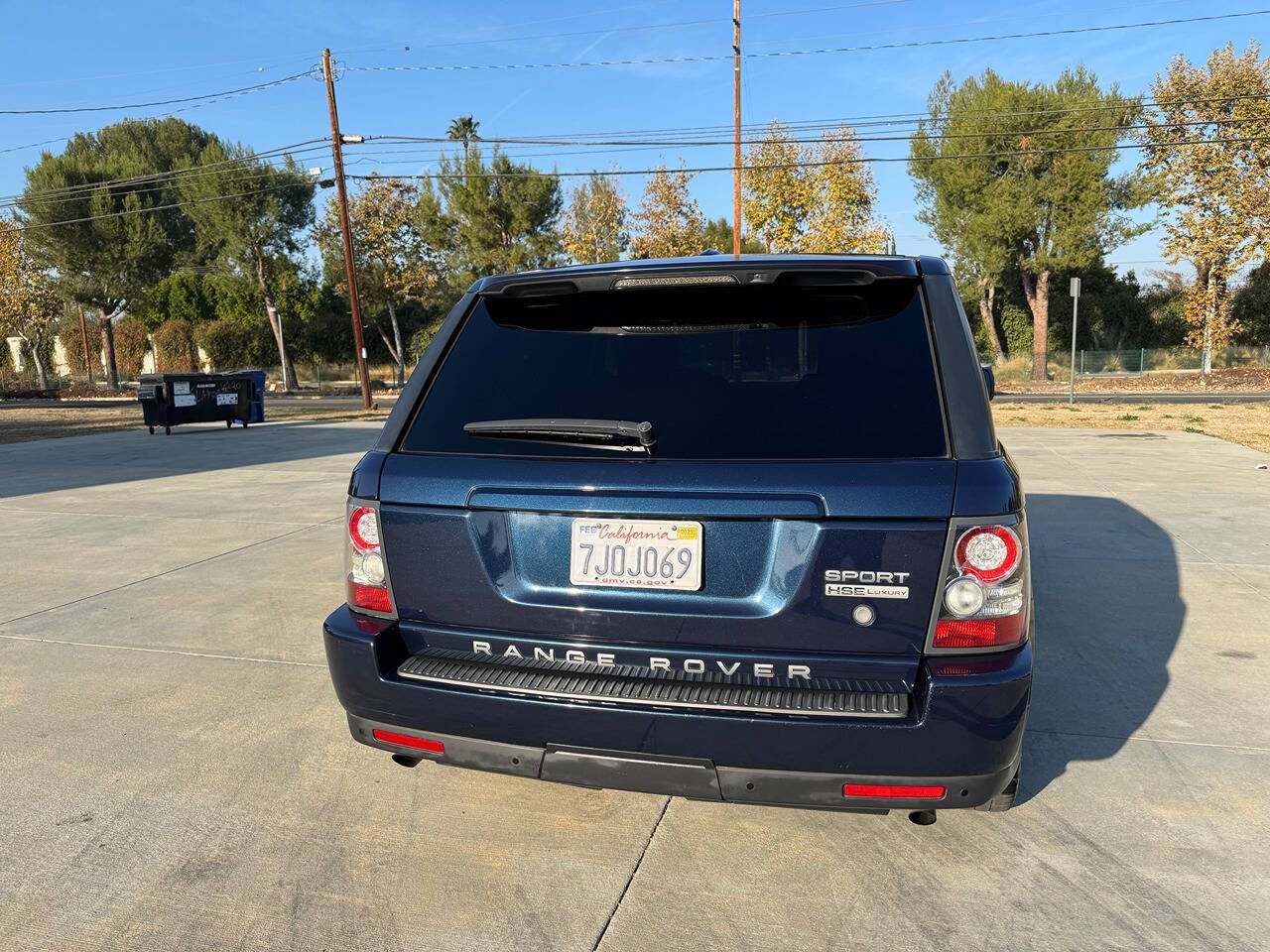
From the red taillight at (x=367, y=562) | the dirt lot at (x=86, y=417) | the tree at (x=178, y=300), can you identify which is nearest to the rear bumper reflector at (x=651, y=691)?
the red taillight at (x=367, y=562)

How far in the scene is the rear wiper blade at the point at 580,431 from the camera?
2410mm

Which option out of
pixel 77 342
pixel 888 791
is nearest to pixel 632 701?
pixel 888 791

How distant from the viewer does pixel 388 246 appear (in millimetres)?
40469

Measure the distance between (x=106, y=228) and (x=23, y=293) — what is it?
613 centimetres

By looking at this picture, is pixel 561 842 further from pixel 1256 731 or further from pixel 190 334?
pixel 190 334

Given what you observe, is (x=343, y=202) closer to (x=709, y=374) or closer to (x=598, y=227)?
(x=598, y=227)

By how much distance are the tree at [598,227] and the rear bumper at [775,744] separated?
1489 inches

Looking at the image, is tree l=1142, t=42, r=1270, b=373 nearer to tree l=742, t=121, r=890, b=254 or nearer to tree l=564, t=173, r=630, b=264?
tree l=742, t=121, r=890, b=254

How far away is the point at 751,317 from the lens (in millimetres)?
2539

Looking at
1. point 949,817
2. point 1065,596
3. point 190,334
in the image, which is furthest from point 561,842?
point 190,334

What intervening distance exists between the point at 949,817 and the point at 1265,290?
133ft

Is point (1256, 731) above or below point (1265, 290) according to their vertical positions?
below

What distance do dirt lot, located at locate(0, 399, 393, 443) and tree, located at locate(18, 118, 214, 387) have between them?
17.3m

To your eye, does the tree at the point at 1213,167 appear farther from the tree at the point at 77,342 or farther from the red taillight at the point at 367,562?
the tree at the point at 77,342
